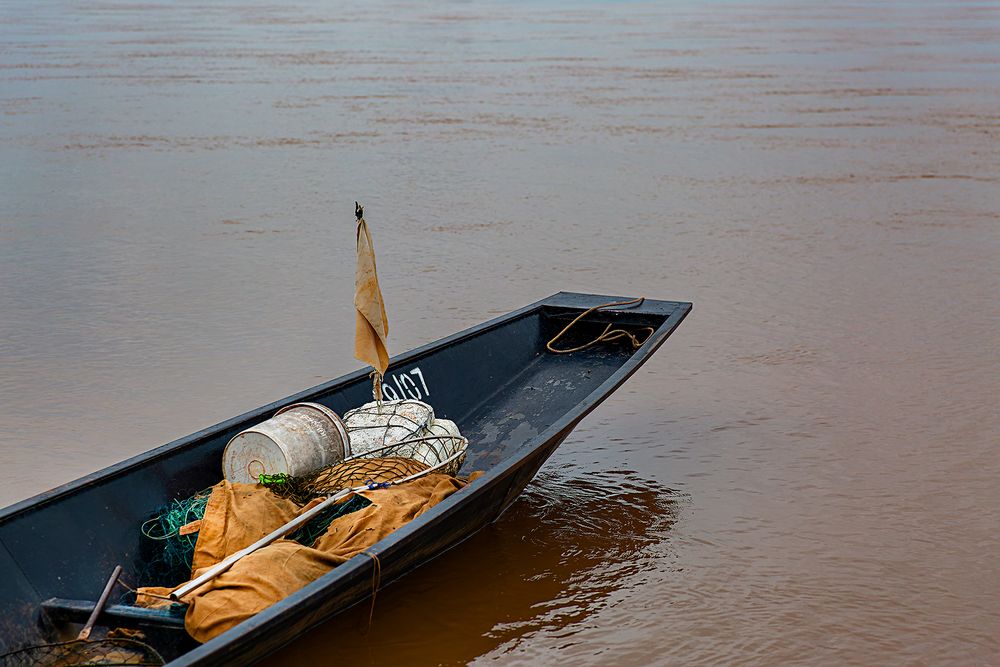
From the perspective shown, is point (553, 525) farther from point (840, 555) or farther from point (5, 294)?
point (5, 294)

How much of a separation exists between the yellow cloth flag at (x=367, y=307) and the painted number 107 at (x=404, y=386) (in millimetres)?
600

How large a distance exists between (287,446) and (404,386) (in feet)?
4.42

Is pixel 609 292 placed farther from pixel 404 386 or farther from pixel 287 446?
pixel 287 446

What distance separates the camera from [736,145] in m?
16.2

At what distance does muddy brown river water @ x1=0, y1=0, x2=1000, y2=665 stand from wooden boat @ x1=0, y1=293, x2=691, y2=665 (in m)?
0.43

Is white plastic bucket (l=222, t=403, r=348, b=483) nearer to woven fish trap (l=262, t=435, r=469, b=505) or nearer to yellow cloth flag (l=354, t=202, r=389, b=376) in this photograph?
woven fish trap (l=262, t=435, r=469, b=505)

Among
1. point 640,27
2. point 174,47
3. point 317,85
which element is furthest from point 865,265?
point 640,27

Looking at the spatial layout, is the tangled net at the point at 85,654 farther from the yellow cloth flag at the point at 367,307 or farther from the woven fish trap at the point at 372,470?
the yellow cloth flag at the point at 367,307

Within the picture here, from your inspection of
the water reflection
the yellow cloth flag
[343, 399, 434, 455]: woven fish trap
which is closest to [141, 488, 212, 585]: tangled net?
the water reflection

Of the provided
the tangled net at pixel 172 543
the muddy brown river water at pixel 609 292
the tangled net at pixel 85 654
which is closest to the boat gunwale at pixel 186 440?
the tangled net at pixel 172 543

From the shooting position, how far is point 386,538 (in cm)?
442

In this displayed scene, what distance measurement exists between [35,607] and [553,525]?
2.70 meters

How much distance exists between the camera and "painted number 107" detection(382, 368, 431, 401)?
20.9 ft

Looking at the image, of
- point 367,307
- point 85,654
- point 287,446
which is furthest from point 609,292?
point 85,654
